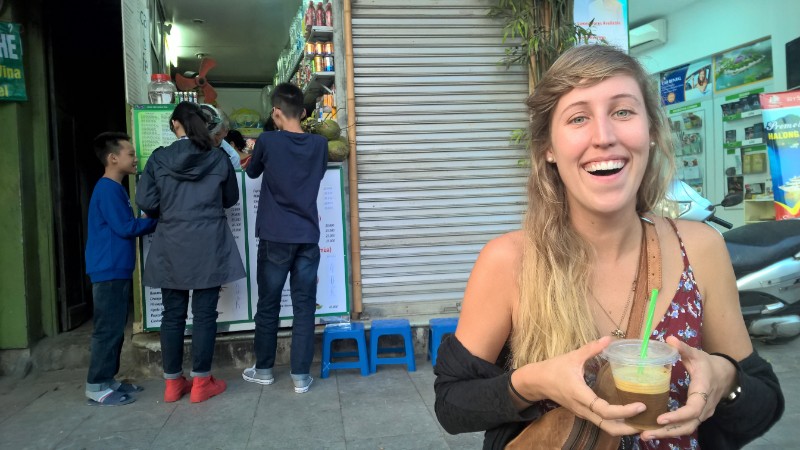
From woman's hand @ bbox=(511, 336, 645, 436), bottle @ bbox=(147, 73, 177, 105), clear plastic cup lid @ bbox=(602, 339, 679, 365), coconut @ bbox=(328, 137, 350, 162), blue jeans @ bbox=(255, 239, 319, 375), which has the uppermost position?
bottle @ bbox=(147, 73, 177, 105)

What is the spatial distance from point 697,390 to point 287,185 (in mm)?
3426

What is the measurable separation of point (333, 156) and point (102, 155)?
1756mm

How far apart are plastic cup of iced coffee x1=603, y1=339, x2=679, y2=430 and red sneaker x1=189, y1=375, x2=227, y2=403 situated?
11.8ft

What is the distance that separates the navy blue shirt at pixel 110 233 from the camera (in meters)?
4.04

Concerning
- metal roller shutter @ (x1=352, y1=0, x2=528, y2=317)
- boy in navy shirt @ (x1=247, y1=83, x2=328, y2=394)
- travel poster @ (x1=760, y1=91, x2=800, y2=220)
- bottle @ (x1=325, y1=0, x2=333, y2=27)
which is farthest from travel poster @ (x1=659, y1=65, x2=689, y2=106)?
boy in navy shirt @ (x1=247, y1=83, x2=328, y2=394)

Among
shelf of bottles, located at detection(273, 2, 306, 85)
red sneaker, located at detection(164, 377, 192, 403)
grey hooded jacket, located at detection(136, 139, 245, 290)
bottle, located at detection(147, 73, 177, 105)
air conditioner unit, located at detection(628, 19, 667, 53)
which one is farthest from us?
air conditioner unit, located at detection(628, 19, 667, 53)

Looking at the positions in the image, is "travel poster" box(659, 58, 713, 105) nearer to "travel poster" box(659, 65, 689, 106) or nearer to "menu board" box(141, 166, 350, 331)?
"travel poster" box(659, 65, 689, 106)

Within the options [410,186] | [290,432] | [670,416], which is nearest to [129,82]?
[410,186]

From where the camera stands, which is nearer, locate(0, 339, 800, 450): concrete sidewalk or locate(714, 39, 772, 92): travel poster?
locate(0, 339, 800, 450): concrete sidewalk

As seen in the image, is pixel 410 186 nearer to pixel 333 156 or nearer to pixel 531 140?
pixel 333 156

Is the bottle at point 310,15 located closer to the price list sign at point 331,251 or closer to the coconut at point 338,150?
the coconut at point 338,150

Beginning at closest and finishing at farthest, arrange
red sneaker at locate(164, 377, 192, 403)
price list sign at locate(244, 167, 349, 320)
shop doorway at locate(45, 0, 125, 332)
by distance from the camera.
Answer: red sneaker at locate(164, 377, 192, 403), price list sign at locate(244, 167, 349, 320), shop doorway at locate(45, 0, 125, 332)

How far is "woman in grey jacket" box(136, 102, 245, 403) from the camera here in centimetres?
401

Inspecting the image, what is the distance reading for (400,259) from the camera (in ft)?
17.2
